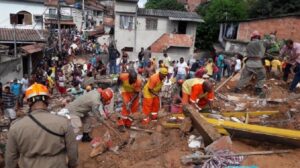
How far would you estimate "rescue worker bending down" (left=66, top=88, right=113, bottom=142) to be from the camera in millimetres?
5533

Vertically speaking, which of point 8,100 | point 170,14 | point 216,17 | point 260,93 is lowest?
point 8,100

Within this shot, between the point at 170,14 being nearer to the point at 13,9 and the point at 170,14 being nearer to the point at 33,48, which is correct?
the point at 33,48

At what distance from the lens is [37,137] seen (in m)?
2.88

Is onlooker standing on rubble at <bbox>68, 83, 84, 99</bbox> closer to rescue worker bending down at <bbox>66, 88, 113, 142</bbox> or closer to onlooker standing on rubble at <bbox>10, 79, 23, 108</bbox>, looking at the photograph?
onlooker standing on rubble at <bbox>10, 79, 23, 108</bbox>

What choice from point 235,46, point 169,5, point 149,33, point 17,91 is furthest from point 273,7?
point 17,91

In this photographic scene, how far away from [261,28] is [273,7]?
7.51 m

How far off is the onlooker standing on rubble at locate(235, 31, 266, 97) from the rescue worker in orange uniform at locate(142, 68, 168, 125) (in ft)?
8.50

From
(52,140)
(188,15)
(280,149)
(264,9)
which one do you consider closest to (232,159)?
(280,149)

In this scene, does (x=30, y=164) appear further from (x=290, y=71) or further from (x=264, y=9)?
(x=264, y=9)

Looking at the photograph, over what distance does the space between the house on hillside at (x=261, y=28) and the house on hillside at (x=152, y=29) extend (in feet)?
10.7

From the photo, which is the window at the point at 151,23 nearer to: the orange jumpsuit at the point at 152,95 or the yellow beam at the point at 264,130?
the orange jumpsuit at the point at 152,95

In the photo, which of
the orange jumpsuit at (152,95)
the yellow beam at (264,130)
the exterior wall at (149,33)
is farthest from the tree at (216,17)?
the yellow beam at (264,130)

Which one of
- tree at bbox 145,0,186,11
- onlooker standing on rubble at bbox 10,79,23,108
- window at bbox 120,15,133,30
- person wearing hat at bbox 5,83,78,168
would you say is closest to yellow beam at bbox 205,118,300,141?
person wearing hat at bbox 5,83,78,168

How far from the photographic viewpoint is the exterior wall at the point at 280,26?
1961cm
